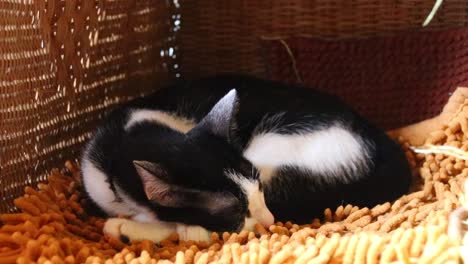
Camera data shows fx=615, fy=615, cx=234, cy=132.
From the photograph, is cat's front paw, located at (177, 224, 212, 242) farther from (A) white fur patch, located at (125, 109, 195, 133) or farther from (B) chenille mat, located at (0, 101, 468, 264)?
(A) white fur patch, located at (125, 109, 195, 133)

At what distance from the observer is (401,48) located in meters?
1.68

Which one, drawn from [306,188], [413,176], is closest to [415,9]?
[413,176]

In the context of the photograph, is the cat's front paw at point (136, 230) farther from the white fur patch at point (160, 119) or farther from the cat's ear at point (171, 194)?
the white fur patch at point (160, 119)

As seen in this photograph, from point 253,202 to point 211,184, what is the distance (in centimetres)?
9

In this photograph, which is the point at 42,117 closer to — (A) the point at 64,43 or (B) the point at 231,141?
(A) the point at 64,43

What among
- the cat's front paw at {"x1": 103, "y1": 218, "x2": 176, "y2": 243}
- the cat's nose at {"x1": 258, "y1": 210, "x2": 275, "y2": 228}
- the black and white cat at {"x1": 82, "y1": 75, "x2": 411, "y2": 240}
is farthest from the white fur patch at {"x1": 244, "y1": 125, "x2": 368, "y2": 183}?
the cat's front paw at {"x1": 103, "y1": 218, "x2": 176, "y2": 243}

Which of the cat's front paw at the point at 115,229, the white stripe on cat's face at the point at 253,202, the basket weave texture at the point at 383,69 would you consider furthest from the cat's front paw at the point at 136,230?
the basket weave texture at the point at 383,69

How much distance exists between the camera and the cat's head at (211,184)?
112 cm

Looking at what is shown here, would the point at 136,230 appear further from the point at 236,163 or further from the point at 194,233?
the point at 236,163

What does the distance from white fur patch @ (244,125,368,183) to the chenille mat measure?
90 mm

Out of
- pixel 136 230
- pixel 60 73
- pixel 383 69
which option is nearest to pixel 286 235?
pixel 136 230

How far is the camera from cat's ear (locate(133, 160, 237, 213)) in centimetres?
107

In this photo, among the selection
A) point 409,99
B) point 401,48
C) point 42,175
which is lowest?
point 42,175

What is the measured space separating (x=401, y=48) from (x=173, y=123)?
683 mm
